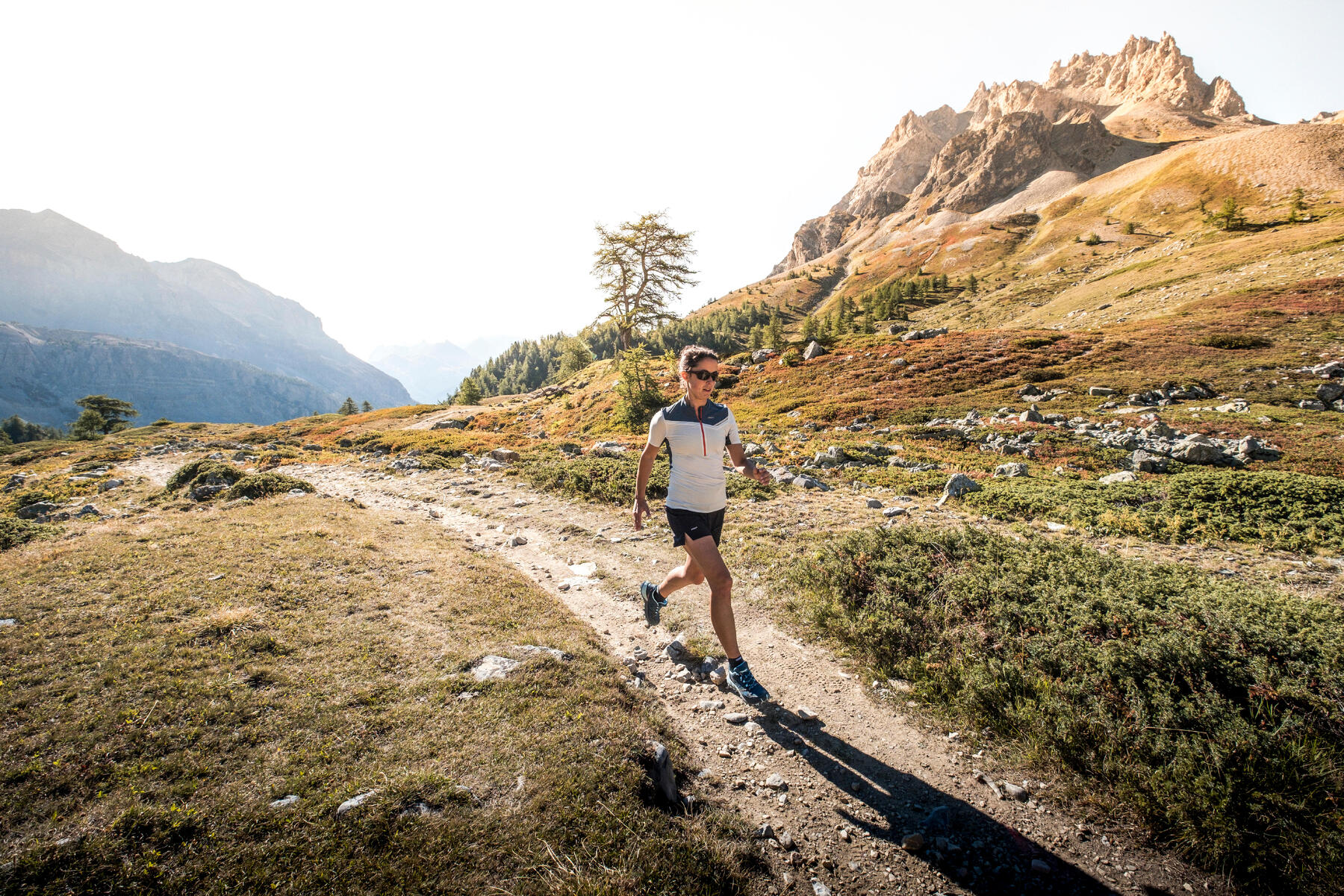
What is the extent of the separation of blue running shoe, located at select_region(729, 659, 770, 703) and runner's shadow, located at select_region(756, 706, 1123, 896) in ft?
1.92

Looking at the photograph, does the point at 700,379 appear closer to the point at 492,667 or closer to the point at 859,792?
the point at 492,667

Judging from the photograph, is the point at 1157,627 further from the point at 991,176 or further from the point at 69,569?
the point at 991,176

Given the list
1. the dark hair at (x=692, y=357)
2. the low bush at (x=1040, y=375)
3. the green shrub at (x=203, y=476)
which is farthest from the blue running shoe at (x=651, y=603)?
the low bush at (x=1040, y=375)

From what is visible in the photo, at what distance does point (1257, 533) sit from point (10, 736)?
17.1 metres

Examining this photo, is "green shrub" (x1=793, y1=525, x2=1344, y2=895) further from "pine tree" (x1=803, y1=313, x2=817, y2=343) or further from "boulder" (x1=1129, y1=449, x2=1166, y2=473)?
"pine tree" (x1=803, y1=313, x2=817, y2=343)

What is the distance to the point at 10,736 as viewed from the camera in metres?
4.14

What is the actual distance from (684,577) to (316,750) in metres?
3.97

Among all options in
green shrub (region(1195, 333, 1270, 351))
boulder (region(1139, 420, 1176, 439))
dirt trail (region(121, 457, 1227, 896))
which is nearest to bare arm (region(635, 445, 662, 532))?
dirt trail (region(121, 457, 1227, 896))

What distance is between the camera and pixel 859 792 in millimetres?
4453

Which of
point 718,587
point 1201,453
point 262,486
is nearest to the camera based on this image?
point 718,587

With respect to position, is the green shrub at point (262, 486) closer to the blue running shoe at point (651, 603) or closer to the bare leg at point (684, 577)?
the blue running shoe at point (651, 603)

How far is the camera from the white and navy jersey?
5.78m

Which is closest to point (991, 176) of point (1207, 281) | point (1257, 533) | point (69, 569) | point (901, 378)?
point (1207, 281)

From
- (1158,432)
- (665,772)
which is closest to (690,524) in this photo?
(665,772)
